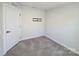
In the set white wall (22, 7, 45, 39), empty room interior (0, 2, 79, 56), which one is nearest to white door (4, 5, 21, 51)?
empty room interior (0, 2, 79, 56)

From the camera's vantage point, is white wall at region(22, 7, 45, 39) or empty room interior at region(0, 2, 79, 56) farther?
white wall at region(22, 7, 45, 39)

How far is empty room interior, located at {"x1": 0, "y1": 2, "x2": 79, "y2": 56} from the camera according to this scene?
11.7ft

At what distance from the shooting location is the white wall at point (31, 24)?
586cm

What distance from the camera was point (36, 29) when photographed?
22.3 ft

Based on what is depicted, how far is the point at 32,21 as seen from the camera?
642 cm

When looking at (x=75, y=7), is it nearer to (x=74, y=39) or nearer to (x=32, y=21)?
(x=74, y=39)

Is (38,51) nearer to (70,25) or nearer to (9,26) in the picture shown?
(9,26)

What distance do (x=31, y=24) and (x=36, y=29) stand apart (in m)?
0.61

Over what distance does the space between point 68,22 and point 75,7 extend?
71cm

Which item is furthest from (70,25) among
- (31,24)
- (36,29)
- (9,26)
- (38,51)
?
(36,29)

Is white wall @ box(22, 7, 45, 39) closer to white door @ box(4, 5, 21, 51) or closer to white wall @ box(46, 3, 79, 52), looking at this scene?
white door @ box(4, 5, 21, 51)

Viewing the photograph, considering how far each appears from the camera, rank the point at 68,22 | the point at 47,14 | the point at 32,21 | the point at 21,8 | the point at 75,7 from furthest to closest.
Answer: the point at 47,14
the point at 32,21
the point at 21,8
the point at 68,22
the point at 75,7

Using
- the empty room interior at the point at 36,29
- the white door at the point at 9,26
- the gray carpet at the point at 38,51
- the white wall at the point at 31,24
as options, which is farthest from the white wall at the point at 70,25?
the white door at the point at 9,26

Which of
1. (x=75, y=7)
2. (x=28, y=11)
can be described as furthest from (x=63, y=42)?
(x=28, y=11)
